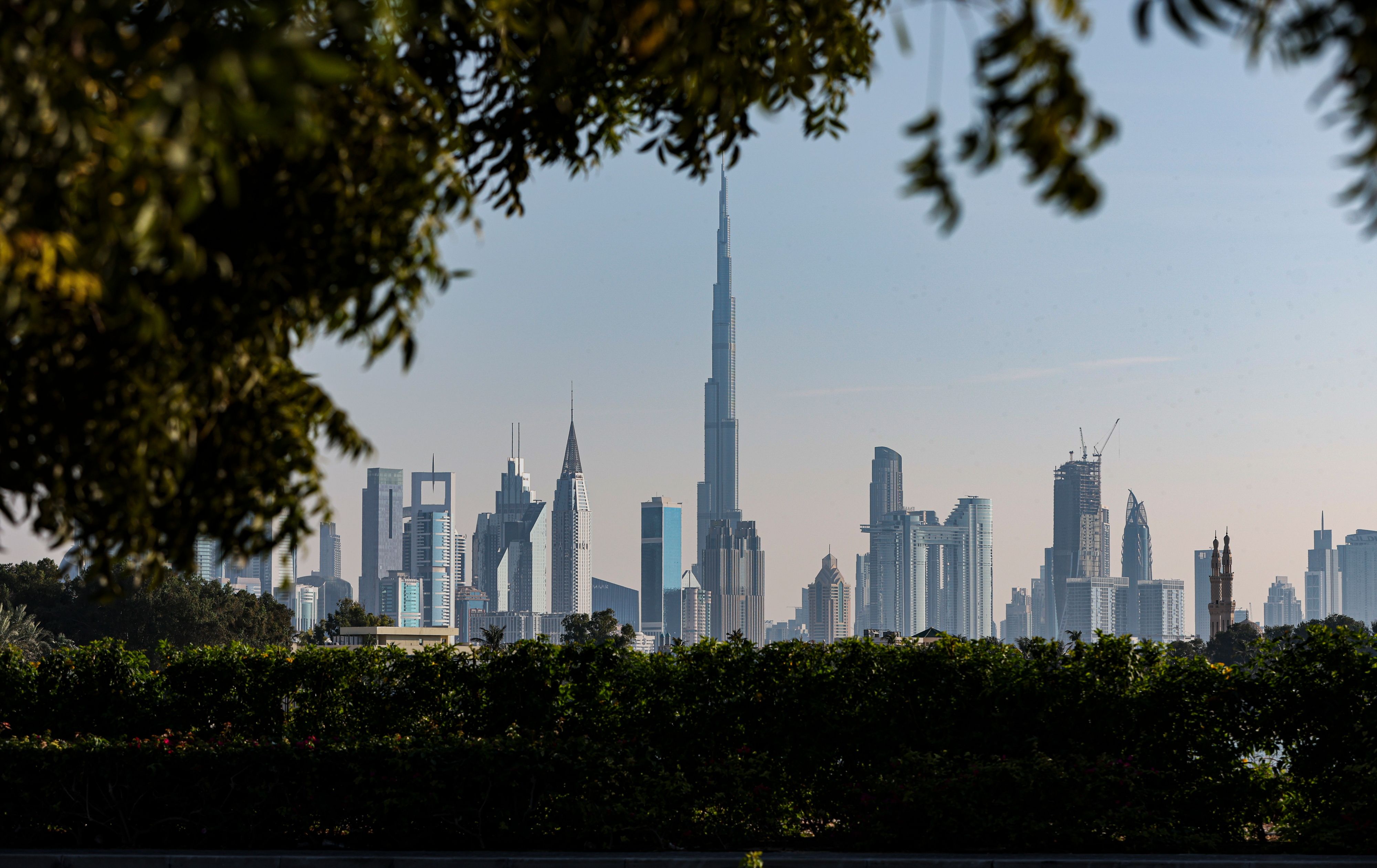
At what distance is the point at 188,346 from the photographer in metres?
3.51

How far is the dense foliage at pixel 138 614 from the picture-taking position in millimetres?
71062

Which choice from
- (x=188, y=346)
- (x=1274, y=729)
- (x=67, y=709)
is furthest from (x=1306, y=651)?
(x=67, y=709)

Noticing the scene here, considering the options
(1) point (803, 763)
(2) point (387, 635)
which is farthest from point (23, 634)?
(2) point (387, 635)

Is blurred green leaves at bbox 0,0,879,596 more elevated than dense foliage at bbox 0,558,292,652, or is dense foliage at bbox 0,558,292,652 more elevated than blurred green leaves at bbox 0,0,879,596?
blurred green leaves at bbox 0,0,879,596

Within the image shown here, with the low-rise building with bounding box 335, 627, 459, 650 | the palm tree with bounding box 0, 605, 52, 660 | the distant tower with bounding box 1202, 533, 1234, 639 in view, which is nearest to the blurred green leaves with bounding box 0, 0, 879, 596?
the palm tree with bounding box 0, 605, 52, 660

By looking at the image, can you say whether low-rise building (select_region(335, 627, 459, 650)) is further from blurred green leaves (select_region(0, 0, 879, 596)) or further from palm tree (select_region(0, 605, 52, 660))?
blurred green leaves (select_region(0, 0, 879, 596))

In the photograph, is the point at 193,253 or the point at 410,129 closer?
the point at 193,253

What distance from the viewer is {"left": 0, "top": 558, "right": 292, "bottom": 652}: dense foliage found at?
71.1 m

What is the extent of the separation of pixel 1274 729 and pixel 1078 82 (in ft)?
31.1

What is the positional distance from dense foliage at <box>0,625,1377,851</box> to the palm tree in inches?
1517

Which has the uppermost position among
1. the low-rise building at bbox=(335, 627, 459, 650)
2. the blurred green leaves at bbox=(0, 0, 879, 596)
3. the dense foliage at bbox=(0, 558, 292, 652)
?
the blurred green leaves at bbox=(0, 0, 879, 596)

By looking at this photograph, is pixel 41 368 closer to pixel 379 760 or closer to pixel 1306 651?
pixel 379 760

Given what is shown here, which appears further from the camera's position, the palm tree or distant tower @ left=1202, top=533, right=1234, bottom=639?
distant tower @ left=1202, top=533, right=1234, bottom=639

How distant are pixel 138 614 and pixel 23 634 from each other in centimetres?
2281
